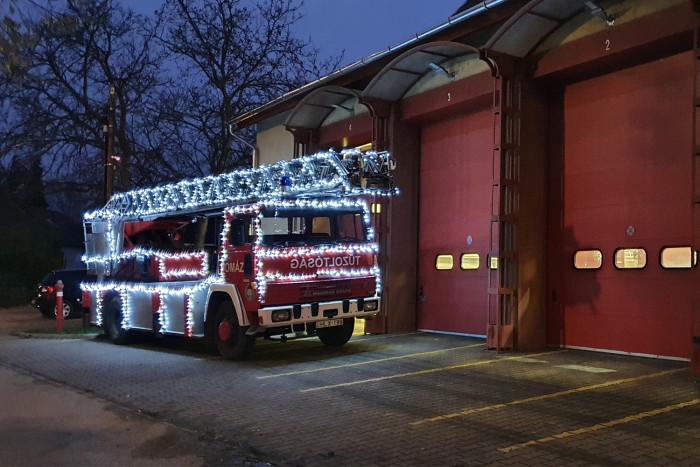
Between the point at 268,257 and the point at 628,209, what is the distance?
232 inches

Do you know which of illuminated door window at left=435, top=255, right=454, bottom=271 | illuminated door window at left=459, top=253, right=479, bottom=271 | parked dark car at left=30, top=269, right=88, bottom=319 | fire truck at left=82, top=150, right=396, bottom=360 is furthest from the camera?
parked dark car at left=30, top=269, right=88, bottom=319

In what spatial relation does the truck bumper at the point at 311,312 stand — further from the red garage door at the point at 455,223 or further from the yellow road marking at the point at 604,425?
the yellow road marking at the point at 604,425

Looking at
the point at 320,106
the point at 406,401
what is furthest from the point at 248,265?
the point at 320,106

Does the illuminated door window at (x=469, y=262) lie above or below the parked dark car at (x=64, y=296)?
above

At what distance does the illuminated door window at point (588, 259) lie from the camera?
11.5 m

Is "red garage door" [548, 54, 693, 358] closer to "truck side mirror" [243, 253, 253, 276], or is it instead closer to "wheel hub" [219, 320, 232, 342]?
"truck side mirror" [243, 253, 253, 276]

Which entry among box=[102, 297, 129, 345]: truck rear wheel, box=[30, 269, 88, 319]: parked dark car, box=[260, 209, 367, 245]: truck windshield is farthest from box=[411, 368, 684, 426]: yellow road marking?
box=[30, 269, 88, 319]: parked dark car

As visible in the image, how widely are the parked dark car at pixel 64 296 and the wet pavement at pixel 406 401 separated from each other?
948 cm

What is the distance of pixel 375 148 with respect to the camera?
50.3ft

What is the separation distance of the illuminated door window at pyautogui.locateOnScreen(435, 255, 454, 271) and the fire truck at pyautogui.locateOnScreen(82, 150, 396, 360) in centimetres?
286

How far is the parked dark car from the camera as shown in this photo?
72.6 feet

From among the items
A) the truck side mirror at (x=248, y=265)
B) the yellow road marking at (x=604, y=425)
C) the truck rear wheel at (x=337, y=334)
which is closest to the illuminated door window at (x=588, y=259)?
the yellow road marking at (x=604, y=425)

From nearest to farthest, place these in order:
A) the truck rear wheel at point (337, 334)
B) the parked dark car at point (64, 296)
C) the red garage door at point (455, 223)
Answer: the truck rear wheel at point (337, 334), the red garage door at point (455, 223), the parked dark car at point (64, 296)

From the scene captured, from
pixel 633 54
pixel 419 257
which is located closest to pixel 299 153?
pixel 419 257
